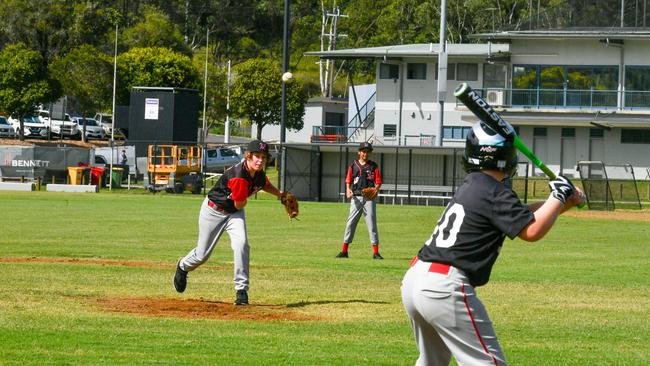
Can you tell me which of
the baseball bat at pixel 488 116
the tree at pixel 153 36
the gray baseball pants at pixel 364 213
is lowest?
the gray baseball pants at pixel 364 213

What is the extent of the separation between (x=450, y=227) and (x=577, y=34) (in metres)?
55.9

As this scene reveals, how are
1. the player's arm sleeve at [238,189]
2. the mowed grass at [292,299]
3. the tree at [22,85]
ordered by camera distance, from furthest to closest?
1. the tree at [22,85]
2. the player's arm sleeve at [238,189]
3. the mowed grass at [292,299]

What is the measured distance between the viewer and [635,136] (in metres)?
61.0

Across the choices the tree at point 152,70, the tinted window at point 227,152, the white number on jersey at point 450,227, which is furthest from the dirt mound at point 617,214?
the tree at point 152,70

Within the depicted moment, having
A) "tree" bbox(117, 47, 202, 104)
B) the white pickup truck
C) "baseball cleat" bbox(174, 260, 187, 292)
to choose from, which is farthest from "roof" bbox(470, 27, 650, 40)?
"baseball cleat" bbox(174, 260, 187, 292)

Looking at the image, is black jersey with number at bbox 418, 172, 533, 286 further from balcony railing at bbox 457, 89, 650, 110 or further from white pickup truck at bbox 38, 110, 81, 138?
white pickup truck at bbox 38, 110, 81, 138

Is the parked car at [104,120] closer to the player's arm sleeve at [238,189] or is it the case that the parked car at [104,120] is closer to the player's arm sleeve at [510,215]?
the player's arm sleeve at [238,189]

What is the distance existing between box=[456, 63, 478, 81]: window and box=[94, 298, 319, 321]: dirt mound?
2145 inches

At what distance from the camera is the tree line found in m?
72.4

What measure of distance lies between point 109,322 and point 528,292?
6.05 m

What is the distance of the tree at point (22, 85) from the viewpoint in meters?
71.8

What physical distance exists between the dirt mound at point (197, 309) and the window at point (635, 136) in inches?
2026

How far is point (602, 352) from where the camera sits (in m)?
9.73

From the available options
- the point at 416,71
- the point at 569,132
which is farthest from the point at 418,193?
the point at 416,71
